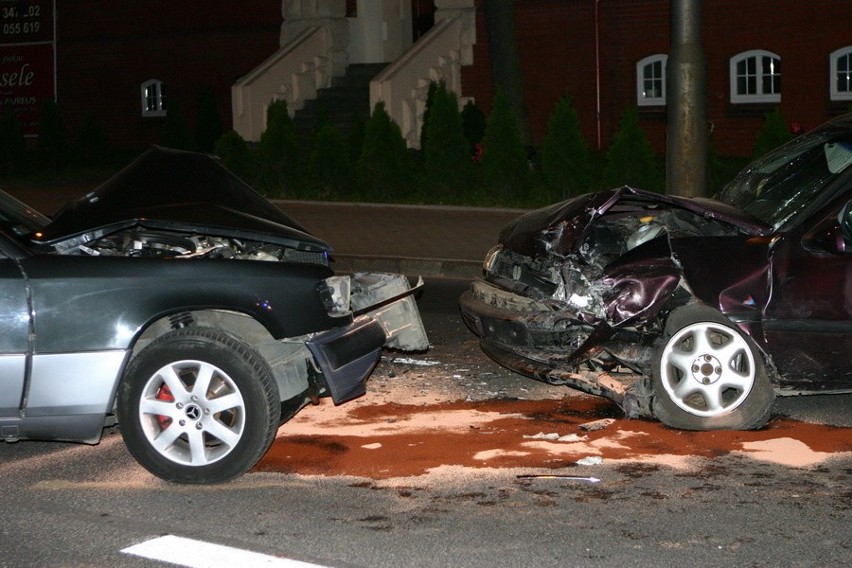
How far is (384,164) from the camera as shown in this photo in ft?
63.9

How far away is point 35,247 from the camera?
6.49 meters

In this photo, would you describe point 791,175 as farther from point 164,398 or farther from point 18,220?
point 18,220

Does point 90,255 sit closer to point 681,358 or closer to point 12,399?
point 12,399

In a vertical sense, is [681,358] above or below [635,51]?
below

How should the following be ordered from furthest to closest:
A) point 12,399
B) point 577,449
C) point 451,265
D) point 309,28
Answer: point 309,28
point 451,265
point 577,449
point 12,399

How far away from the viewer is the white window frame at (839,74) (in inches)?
867

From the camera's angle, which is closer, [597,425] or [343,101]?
[597,425]

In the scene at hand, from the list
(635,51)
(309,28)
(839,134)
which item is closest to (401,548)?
(839,134)

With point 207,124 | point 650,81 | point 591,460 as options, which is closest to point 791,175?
point 591,460

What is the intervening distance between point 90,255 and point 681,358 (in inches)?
121

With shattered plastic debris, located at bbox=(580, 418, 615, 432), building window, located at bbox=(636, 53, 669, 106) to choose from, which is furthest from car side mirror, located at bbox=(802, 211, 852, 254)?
building window, located at bbox=(636, 53, 669, 106)

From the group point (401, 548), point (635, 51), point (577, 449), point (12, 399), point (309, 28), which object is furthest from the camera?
point (309, 28)

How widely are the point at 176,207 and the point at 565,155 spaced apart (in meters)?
12.1

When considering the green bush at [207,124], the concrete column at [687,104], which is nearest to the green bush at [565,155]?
the concrete column at [687,104]
